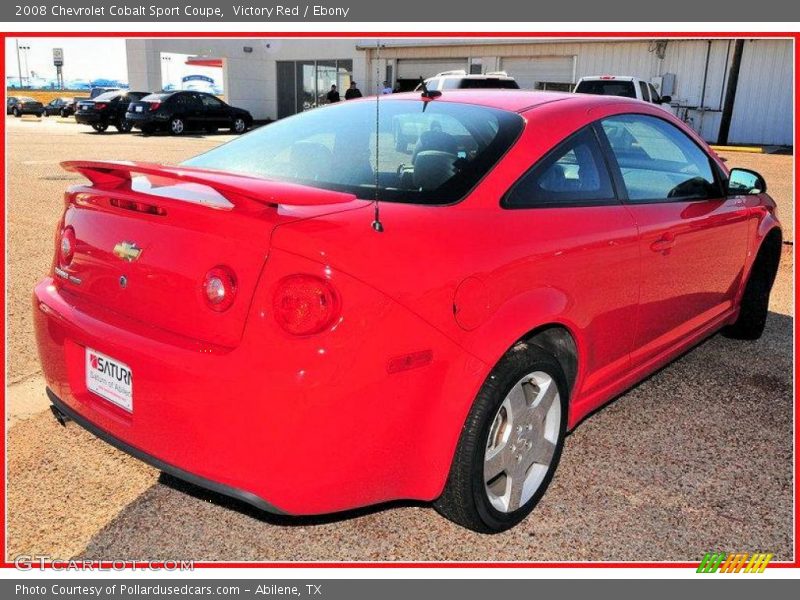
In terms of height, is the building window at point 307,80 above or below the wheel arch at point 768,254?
above

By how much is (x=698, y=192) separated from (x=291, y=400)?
2742 millimetres

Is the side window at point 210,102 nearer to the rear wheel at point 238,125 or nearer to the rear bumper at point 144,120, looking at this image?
the rear wheel at point 238,125

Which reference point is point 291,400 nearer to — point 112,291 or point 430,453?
point 430,453

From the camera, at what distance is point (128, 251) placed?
2309mm

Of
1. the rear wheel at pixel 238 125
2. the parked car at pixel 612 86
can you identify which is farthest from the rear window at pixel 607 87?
the rear wheel at pixel 238 125

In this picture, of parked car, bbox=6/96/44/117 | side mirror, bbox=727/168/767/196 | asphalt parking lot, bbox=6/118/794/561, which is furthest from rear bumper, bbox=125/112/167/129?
side mirror, bbox=727/168/767/196

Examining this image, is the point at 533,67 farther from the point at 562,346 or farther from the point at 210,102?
the point at 562,346

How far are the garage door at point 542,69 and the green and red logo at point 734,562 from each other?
25.0 metres

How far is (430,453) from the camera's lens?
2277mm

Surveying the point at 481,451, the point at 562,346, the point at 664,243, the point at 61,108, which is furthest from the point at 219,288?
the point at 61,108

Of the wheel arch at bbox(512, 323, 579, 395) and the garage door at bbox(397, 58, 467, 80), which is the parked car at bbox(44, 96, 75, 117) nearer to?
the garage door at bbox(397, 58, 467, 80)

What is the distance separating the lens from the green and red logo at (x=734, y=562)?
253cm

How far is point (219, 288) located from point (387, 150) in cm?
107

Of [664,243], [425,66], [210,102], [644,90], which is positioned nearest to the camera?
[664,243]
